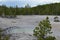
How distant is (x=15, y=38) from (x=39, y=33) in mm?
2275

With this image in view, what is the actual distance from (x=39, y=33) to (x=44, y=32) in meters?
0.40

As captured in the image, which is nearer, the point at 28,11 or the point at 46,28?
the point at 46,28

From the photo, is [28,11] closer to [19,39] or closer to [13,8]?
[13,8]

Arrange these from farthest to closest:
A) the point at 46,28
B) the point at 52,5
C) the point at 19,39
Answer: the point at 52,5 → the point at 19,39 → the point at 46,28

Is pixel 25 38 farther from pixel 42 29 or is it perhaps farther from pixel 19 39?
pixel 42 29

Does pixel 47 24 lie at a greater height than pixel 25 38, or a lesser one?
greater

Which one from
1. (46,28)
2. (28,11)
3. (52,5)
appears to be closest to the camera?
(46,28)

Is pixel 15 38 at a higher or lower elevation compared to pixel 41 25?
lower

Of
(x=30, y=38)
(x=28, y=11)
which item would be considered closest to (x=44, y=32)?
(x=30, y=38)

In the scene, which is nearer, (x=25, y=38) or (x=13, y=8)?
(x=25, y=38)

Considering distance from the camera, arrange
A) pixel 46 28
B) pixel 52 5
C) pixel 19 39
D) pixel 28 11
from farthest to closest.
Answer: pixel 52 5 → pixel 28 11 → pixel 19 39 → pixel 46 28

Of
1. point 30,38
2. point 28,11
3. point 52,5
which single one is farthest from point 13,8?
point 30,38

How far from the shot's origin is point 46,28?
48.2 ft

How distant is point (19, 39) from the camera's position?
53.2 ft
